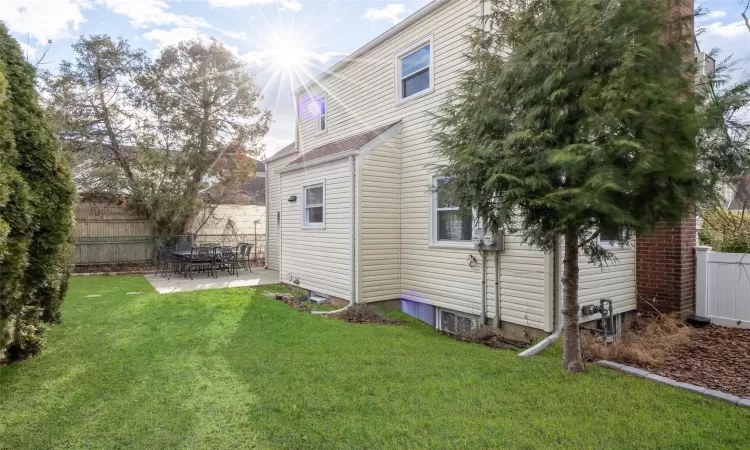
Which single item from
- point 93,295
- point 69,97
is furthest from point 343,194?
point 69,97

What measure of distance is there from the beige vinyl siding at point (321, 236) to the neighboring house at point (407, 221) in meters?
0.03

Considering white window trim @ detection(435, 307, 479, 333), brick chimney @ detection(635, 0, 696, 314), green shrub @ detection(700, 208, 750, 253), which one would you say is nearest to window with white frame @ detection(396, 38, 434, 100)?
white window trim @ detection(435, 307, 479, 333)

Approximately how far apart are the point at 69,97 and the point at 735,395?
19018 millimetres

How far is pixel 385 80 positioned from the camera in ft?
29.8

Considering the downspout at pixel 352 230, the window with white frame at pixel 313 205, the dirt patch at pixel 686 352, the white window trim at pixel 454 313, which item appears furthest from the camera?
the window with white frame at pixel 313 205

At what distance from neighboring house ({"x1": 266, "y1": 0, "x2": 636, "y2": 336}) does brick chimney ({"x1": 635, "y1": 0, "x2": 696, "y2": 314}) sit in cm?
21

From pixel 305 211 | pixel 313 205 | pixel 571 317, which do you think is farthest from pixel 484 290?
pixel 305 211

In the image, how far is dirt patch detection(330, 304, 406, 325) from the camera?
718 cm

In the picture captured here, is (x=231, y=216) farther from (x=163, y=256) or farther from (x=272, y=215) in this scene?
(x=163, y=256)

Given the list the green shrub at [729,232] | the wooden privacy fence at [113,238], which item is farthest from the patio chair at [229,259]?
the green shrub at [729,232]

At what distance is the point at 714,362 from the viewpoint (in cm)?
469

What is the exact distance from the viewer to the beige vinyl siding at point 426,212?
6051 millimetres

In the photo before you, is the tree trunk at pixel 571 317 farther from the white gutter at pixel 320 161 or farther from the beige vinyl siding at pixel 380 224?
the white gutter at pixel 320 161

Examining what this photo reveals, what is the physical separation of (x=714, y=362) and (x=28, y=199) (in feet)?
25.4
